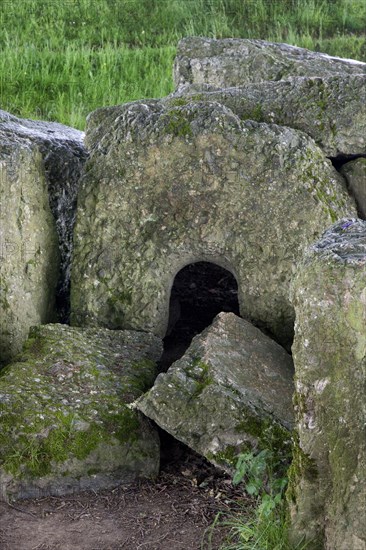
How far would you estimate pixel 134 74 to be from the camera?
33.3ft

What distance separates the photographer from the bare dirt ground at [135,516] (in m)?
3.79

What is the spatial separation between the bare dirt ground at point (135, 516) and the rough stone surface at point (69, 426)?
0.08 m

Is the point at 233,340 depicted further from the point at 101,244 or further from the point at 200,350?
the point at 101,244

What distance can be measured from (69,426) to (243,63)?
300 cm

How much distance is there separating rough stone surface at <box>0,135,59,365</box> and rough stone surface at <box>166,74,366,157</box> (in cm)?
86

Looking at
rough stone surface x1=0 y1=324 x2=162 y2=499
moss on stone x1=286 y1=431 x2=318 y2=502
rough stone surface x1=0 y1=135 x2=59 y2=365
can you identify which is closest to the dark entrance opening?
rough stone surface x1=0 y1=135 x2=59 y2=365

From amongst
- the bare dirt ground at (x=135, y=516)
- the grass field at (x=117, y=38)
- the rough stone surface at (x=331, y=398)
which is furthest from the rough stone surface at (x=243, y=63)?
the rough stone surface at (x=331, y=398)

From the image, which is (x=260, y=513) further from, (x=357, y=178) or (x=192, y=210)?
(x=357, y=178)

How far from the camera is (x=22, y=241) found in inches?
199

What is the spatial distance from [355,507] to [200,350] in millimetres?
1421

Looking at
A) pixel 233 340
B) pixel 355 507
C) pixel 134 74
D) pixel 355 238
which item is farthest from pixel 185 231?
pixel 134 74

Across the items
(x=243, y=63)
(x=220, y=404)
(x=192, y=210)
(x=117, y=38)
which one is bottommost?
(x=220, y=404)

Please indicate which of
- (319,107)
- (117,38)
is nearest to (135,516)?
(319,107)

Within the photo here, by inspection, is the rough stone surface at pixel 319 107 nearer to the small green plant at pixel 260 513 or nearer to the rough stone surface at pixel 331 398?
the rough stone surface at pixel 331 398
